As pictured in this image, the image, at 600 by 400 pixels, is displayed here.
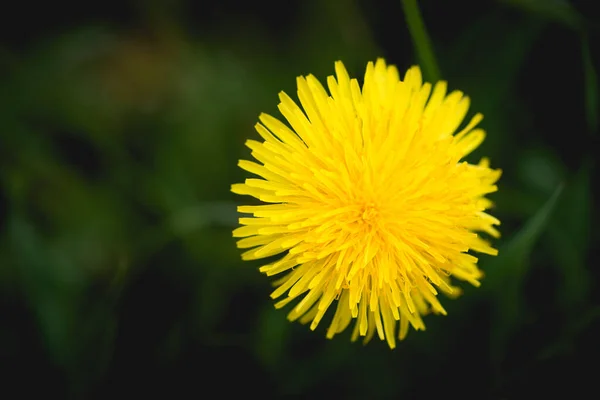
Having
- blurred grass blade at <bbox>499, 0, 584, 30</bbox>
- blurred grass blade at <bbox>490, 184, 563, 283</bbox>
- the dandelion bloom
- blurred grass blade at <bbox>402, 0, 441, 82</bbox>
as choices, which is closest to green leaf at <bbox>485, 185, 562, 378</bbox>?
blurred grass blade at <bbox>490, 184, 563, 283</bbox>

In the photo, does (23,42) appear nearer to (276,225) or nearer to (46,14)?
(46,14)

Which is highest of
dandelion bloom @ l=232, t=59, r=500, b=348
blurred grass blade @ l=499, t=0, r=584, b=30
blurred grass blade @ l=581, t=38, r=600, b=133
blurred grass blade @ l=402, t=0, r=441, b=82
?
blurred grass blade @ l=499, t=0, r=584, b=30

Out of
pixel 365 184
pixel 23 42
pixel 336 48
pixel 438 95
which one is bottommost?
pixel 365 184

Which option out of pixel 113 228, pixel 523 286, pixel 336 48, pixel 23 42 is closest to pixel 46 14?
pixel 23 42

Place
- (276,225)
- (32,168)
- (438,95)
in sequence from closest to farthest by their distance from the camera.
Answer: (276,225) → (438,95) → (32,168)

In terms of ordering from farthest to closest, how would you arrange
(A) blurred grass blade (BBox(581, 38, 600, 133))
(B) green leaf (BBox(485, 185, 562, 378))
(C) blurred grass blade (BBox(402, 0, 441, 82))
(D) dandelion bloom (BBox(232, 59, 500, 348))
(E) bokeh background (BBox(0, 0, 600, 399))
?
(E) bokeh background (BBox(0, 0, 600, 399))
(A) blurred grass blade (BBox(581, 38, 600, 133))
(B) green leaf (BBox(485, 185, 562, 378))
(C) blurred grass blade (BBox(402, 0, 441, 82))
(D) dandelion bloom (BBox(232, 59, 500, 348))

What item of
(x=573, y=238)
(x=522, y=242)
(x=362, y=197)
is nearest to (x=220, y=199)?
(x=362, y=197)

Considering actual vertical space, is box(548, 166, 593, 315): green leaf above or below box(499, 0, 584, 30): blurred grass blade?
below

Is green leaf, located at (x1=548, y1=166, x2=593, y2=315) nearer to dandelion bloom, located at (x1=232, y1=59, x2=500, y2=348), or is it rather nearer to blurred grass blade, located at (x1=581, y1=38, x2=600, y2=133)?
blurred grass blade, located at (x1=581, y1=38, x2=600, y2=133)
